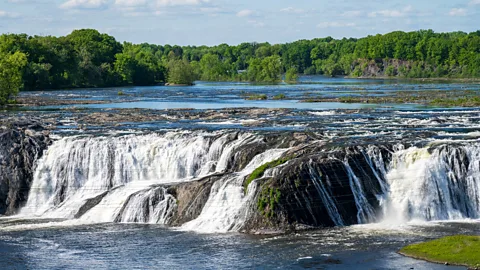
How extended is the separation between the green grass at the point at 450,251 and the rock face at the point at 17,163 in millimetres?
18633

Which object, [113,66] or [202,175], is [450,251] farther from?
[113,66]

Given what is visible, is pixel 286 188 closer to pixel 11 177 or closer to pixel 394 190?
pixel 394 190

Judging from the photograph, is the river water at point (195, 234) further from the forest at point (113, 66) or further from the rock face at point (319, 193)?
the forest at point (113, 66)

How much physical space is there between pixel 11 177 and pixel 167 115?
17.9m

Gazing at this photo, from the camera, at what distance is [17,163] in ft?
123

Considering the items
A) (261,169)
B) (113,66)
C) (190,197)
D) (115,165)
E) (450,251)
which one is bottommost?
(450,251)


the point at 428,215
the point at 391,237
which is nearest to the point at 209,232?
the point at 391,237

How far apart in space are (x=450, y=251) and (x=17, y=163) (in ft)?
69.7

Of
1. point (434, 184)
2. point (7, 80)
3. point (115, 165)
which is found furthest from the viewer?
point (7, 80)

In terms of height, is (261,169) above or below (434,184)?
above

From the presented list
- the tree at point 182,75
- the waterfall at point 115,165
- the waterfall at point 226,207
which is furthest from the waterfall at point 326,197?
the tree at point 182,75

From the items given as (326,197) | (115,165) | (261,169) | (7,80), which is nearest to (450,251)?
(326,197)

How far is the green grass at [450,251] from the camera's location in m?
23.5

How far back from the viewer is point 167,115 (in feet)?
176
